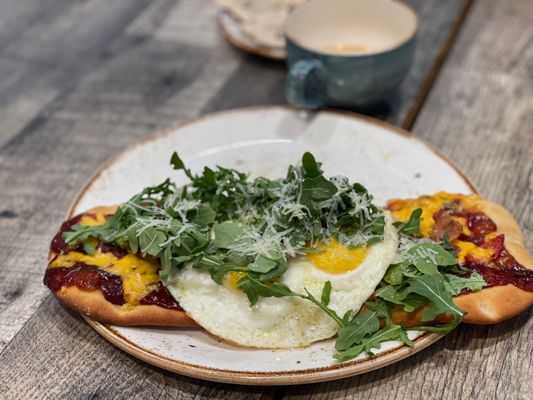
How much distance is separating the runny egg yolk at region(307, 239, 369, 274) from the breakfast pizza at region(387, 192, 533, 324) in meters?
0.32

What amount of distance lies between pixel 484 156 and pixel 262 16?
5.33 ft

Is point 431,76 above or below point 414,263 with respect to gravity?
below

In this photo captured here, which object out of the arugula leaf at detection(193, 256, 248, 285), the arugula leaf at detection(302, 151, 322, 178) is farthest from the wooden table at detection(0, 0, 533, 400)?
the arugula leaf at detection(302, 151, 322, 178)

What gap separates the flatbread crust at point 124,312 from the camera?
198cm

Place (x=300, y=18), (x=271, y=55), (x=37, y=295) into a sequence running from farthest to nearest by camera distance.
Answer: (x=271, y=55)
(x=300, y=18)
(x=37, y=295)

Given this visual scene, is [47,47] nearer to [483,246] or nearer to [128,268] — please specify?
[128,268]

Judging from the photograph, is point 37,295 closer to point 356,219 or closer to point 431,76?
point 356,219

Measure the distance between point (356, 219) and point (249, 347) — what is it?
1.75ft

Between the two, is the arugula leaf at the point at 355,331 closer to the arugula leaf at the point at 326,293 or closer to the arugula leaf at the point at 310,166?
the arugula leaf at the point at 326,293

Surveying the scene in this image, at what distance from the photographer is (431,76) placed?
139 inches

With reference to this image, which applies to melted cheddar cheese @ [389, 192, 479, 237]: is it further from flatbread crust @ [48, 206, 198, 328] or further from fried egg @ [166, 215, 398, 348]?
flatbread crust @ [48, 206, 198, 328]

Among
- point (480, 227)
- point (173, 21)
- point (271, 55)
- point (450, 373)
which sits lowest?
point (173, 21)

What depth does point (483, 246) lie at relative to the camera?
2.09m

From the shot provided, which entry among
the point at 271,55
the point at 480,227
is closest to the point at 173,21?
the point at 271,55
